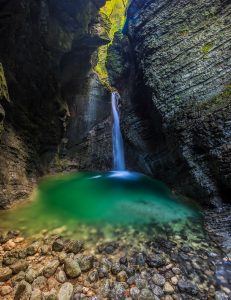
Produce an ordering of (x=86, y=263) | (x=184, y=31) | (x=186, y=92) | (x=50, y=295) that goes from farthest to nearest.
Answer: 1. (x=184, y=31)
2. (x=186, y=92)
3. (x=86, y=263)
4. (x=50, y=295)

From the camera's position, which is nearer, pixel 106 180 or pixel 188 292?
pixel 188 292

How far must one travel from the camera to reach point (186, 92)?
11078 millimetres

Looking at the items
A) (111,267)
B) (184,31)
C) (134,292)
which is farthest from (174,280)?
(184,31)

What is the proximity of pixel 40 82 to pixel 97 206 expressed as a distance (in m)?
7.76

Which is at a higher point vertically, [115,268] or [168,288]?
[115,268]

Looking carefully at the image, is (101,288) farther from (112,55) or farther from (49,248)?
(112,55)

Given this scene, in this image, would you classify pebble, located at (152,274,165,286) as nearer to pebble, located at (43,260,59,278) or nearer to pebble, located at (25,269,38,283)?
pebble, located at (43,260,59,278)

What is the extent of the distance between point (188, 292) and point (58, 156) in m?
13.5

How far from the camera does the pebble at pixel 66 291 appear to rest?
15.6 ft

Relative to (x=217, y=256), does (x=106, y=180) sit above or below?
above

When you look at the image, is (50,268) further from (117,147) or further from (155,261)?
(117,147)

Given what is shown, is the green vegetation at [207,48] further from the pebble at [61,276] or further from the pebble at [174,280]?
the pebble at [61,276]

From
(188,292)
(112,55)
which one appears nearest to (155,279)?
(188,292)

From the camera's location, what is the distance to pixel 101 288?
16.4ft
